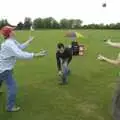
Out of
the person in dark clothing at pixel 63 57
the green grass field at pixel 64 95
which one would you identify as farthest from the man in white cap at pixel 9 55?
the person in dark clothing at pixel 63 57

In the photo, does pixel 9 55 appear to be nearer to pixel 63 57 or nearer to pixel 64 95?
pixel 64 95

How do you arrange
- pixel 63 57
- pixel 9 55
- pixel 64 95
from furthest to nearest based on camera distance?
pixel 63 57, pixel 64 95, pixel 9 55

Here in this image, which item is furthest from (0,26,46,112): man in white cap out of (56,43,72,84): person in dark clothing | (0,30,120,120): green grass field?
(56,43,72,84): person in dark clothing

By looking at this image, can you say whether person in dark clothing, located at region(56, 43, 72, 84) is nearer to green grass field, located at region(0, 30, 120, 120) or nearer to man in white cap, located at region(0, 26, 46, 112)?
green grass field, located at region(0, 30, 120, 120)

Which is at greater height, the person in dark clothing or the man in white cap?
the man in white cap

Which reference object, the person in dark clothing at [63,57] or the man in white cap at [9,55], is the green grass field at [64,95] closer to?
the person in dark clothing at [63,57]

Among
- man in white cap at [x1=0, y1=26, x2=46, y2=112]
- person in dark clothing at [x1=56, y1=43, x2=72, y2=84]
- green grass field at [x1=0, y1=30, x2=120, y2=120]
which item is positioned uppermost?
man in white cap at [x1=0, y1=26, x2=46, y2=112]

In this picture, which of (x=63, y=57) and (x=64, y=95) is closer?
(x=64, y=95)

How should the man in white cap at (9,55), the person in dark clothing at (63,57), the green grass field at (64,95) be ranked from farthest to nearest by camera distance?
the person in dark clothing at (63,57), the green grass field at (64,95), the man in white cap at (9,55)

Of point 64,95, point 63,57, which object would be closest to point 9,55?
point 64,95

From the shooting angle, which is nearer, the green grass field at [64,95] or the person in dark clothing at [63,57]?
the green grass field at [64,95]

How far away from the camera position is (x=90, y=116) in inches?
386

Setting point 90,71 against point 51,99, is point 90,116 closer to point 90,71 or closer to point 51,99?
point 51,99

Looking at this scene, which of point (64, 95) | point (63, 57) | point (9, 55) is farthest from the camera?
point (63, 57)
